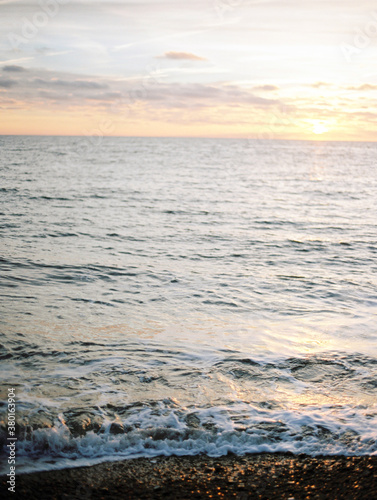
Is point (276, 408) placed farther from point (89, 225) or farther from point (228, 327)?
point (89, 225)

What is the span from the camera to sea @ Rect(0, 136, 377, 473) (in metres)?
4.95

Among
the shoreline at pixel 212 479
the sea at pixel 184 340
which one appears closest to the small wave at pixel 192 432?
the sea at pixel 184 340

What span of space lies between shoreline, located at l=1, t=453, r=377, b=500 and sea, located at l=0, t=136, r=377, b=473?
17cm

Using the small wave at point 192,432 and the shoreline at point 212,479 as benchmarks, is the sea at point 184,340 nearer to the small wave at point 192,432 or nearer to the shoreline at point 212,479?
the small wave at point 192,432

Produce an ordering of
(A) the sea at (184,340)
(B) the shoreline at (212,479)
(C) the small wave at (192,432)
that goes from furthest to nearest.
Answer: (A) the sea at (184,340) < (C) the small wave at (192,432) < (B) the shoreline at (212,479)

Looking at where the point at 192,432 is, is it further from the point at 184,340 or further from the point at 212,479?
the point at 184,340

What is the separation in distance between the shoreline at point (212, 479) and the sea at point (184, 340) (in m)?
0.17

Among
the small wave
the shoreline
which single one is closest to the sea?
the small wave

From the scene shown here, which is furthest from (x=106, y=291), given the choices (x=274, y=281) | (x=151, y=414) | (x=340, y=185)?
(x=340, y=185)

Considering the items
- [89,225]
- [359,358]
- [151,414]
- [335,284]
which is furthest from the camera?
[89,225]

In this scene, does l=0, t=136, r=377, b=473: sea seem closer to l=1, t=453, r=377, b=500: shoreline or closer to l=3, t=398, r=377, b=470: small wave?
l=3, t=398, r=377, b=470: small wave

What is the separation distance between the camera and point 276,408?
18.3 ft

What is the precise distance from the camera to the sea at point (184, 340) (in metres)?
4.95

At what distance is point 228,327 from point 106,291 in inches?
141
